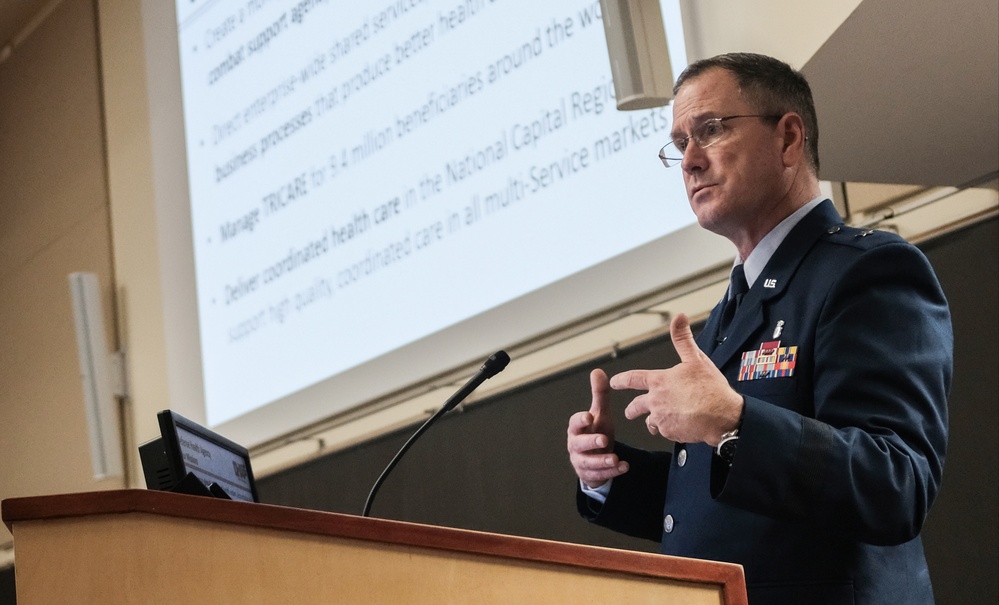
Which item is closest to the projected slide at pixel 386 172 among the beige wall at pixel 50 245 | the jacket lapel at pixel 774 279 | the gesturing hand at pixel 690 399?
the beige wall at pixel 50 245

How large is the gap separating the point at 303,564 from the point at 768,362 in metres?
0.69

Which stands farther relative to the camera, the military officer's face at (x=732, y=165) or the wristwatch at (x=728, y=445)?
the military officer's face at (x=732, y=165)

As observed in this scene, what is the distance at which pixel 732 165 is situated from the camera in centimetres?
182

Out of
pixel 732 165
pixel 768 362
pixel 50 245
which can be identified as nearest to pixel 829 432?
pixel 768 362

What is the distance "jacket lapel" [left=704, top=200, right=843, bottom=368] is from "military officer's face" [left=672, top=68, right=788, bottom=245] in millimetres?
75

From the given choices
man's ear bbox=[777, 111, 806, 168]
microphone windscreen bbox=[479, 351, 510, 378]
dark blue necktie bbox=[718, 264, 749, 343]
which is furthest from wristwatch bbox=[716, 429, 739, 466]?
microphone windscreen bbox=[479, 351, 510, 378]

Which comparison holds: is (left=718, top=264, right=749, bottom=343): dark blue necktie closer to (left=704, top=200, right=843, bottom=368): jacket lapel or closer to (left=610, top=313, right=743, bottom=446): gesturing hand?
(left=704, top=200, right=843, bottom=368): jacket lapel

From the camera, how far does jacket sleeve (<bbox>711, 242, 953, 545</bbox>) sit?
1.40 meters

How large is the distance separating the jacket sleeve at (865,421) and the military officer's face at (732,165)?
0.25 m

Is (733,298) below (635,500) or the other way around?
the other way around

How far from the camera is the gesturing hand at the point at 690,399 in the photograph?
141 centimetres

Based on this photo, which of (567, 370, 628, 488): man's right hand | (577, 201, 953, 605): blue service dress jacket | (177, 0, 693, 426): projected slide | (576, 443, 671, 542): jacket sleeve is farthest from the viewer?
(177, 0, 693, 426): projected slide

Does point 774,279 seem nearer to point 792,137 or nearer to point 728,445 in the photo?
point 792,137

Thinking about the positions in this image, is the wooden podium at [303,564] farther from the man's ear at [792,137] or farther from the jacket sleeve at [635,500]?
the man's ear at [792,137]
